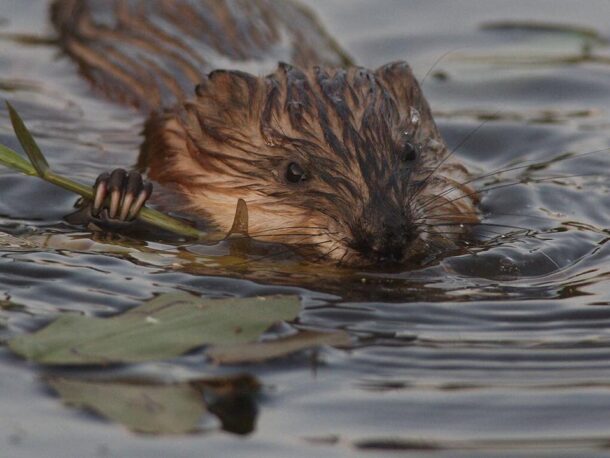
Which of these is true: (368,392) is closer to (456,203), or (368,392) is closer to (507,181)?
(456,203)

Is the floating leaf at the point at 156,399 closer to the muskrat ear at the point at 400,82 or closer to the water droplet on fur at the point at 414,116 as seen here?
the water droplet on fur at the point at 414,116

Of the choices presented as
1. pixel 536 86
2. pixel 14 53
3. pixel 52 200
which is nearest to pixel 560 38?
pixel 536 86

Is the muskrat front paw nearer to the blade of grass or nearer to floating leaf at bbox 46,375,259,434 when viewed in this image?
the blade of grass

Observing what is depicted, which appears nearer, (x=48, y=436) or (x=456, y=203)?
(x=48, y=436)

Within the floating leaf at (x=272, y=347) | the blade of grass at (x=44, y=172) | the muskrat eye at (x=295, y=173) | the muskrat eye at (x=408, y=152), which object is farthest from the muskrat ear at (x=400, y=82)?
the floating leaf at (x=272, y=347)

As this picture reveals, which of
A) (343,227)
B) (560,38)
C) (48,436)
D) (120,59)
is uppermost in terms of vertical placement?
(560,38)

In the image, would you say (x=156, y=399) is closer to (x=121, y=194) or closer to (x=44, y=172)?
(x=44, y=172)

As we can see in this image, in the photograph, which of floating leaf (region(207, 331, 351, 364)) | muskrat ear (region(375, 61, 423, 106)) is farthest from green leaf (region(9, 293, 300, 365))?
muskrat ear (region(375, 61, 423, 106))

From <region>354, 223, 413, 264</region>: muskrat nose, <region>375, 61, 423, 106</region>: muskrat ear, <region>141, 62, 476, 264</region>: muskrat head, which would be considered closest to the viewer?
<region>354, 223, 413, 264</region>: muskrat nose
